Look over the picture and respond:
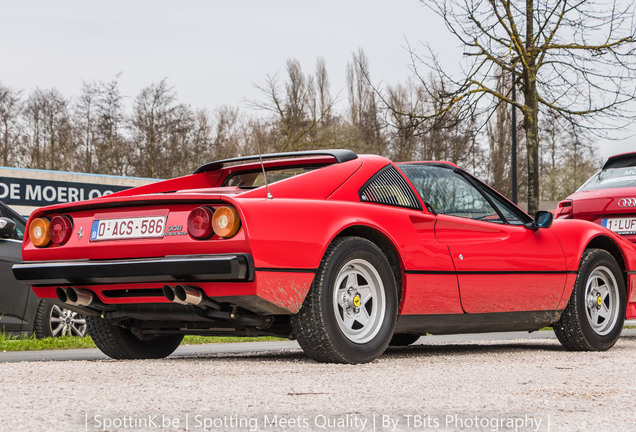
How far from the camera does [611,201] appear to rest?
8.95m

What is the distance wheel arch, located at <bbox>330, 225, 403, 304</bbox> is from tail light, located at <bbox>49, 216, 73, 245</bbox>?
1.60 m

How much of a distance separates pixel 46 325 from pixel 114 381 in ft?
16.3

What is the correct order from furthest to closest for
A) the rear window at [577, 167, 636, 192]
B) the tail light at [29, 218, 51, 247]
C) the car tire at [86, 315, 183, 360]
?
the rear window at [577, 167, 636, 192] < the car tire at [86, 315, 183, 360] < the tail light at [29, 218, 51, 247]

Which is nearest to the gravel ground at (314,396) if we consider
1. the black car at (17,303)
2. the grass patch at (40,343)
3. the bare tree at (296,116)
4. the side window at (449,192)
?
the side window at (449,192)

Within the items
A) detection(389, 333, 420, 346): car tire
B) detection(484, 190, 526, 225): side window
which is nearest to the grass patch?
detection(389, 333, 420, 346): car tire

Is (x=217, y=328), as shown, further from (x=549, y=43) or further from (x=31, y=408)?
(x=549, y=43)

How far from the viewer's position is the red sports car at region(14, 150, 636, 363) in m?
4.63

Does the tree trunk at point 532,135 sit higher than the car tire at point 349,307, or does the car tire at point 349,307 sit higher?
the tree trunk at point 532,135

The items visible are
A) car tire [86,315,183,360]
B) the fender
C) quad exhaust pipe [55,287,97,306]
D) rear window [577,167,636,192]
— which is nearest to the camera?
quad exhaust pipe [55,287,97,306]

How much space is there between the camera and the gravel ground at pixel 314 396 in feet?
10.3

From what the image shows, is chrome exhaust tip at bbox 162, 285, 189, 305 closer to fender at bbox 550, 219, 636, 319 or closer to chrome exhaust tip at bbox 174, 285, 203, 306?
chrome exhaust tip at bbox 174, 285, 203, 306

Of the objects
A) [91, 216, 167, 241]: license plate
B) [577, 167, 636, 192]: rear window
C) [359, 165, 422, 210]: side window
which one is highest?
[577, 167, 636, 192]: rear window

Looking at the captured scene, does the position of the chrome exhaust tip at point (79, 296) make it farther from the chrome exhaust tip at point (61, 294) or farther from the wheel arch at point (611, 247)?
the wheel arch at point (611, 247)

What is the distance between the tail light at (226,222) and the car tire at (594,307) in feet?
10.7
